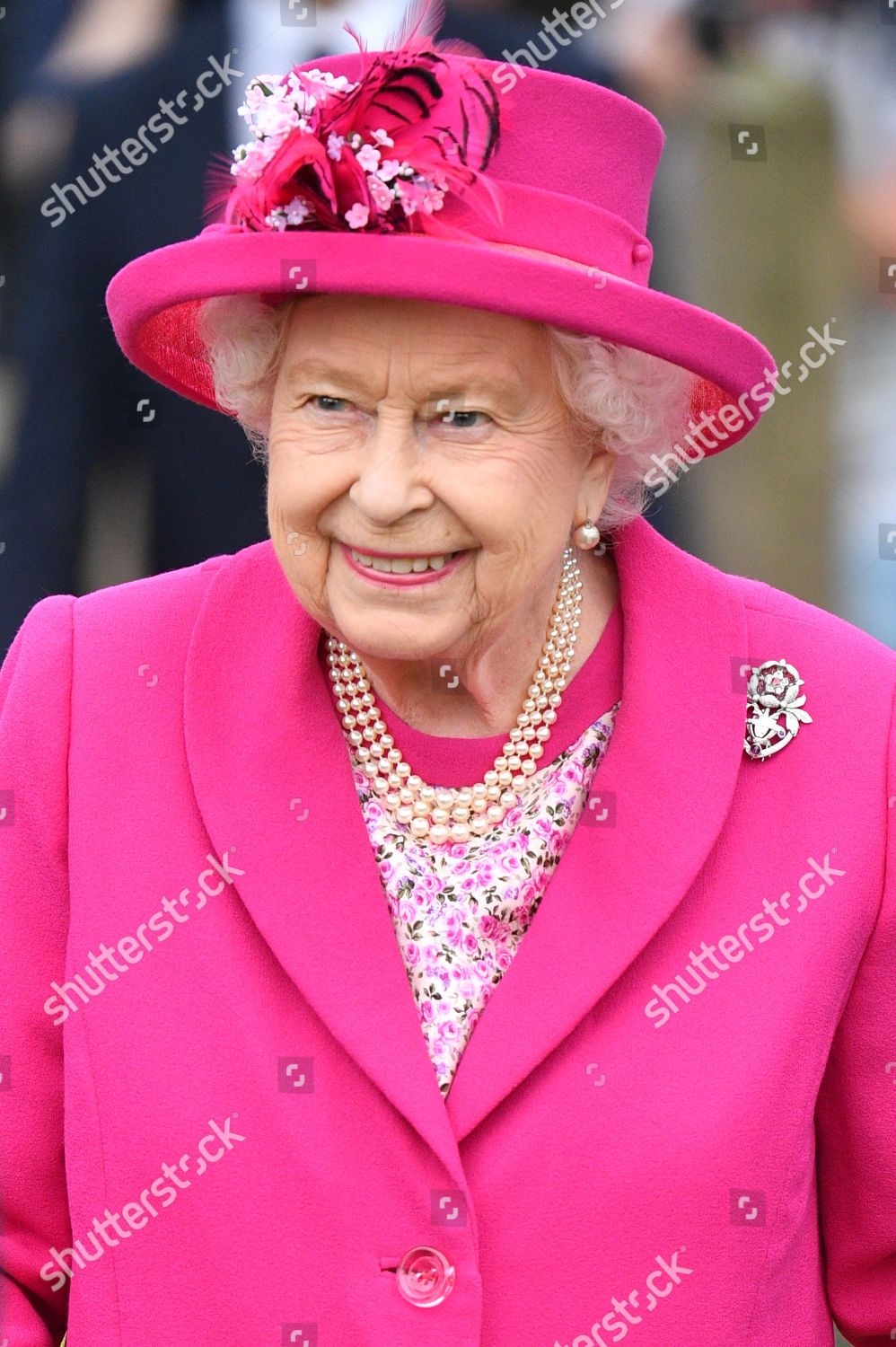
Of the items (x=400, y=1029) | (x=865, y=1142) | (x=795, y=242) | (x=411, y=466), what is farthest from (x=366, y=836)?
(x=795, y=242)

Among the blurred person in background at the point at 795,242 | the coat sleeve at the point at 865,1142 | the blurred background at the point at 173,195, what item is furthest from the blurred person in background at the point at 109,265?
the coat sleeve at the point at 865,1142

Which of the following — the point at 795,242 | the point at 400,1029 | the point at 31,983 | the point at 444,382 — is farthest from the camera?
the point at 795,242

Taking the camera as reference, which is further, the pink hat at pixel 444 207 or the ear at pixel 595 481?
the ear at pixel 595 481

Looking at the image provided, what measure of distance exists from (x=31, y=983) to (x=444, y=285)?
3.17 feet

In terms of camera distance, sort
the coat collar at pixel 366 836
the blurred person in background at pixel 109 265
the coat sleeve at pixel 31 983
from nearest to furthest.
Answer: the coat collar at pixel 366 836, the coat sleeve at pixel 31 983, the blurred person in background at pixel 109 265

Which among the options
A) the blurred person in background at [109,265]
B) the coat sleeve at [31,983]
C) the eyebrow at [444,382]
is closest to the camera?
the eyebrow at [444,382]

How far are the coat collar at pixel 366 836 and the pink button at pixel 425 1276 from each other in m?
0.10

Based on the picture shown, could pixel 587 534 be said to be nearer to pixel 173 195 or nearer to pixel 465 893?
pixel 465 893

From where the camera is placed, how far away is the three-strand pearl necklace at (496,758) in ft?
7.54

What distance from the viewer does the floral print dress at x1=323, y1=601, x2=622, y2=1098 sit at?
7.24ft

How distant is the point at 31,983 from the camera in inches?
87.4

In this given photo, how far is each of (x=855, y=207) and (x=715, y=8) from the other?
565mm

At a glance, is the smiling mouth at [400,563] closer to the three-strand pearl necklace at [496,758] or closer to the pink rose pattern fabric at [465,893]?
the three-strand pearl necklace at [496,758]

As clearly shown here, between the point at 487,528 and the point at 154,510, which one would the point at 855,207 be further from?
the point at 487,528
